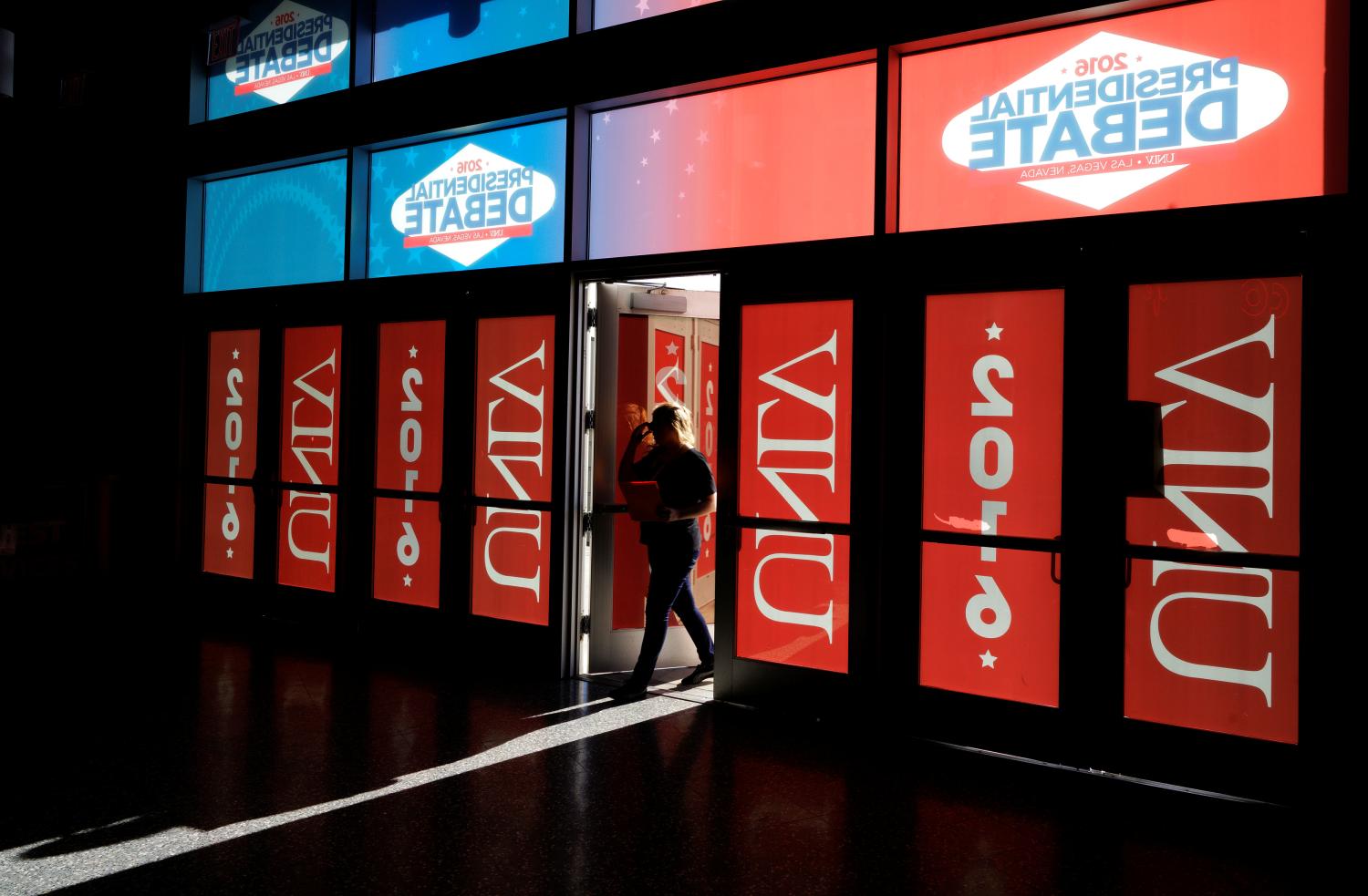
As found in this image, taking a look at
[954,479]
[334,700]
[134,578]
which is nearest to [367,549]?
[334,700]

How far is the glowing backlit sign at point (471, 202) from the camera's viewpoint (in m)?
5.68

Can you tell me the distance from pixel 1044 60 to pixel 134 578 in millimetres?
7324

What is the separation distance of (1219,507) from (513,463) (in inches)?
143

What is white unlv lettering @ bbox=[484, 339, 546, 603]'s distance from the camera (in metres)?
5.66

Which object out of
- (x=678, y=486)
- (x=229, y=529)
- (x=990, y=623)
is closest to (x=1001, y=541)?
(x=990, y=623)

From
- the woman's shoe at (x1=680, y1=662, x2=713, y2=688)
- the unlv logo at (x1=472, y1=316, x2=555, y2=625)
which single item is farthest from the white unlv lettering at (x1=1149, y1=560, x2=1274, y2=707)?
the unlv logo at (x1=472, y1=316, x2=555, y2=625)

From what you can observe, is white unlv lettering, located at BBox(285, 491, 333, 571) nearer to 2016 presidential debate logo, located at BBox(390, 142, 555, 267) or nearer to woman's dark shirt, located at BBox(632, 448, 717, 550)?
2016 presidential debate logo, located at BBox(390, 142, 555, 267)

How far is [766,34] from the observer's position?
15.9 feet

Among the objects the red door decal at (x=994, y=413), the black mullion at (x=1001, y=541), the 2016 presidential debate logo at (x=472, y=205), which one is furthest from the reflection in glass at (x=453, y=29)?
the black mullion at (x=1001, y=541)

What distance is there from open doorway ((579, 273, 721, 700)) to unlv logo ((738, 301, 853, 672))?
59 cm

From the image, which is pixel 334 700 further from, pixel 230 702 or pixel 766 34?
pixel 766 34

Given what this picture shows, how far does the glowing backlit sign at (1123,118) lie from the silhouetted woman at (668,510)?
159cm

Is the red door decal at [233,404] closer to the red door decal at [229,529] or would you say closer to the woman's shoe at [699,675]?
the red door decal at [229,529]

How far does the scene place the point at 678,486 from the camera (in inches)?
203
